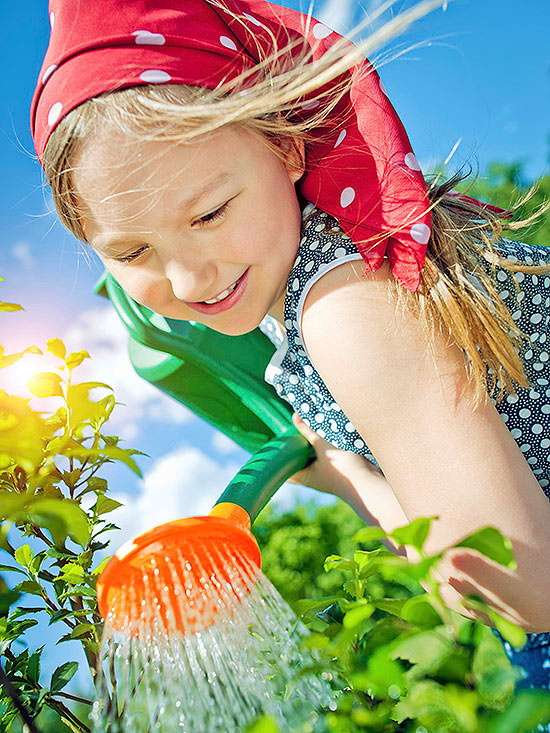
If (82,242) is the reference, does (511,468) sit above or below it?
below

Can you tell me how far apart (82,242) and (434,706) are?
0.94 m

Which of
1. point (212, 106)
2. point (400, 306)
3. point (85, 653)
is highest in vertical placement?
point (212, 106)

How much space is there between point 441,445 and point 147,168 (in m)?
0.51

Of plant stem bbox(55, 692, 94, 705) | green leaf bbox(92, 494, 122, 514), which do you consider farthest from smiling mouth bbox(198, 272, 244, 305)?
plant stem bbox(55, 692, 94, 705)

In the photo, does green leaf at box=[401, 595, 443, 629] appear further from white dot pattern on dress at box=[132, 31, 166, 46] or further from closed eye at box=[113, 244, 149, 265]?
white dot pattern on dress at box=[132, 31, 166, 46]

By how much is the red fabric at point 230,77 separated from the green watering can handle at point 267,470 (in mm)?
374

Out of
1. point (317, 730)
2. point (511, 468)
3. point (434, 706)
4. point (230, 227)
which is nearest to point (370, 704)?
point (317, 730)

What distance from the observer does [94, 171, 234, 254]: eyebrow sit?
0.86 m

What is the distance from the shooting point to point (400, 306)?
868 mm

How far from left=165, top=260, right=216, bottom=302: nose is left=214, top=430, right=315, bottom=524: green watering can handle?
29cm

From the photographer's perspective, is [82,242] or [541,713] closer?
[541,713]

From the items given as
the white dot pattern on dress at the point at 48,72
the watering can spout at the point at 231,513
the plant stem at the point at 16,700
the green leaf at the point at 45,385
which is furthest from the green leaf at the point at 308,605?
the white dot pattern on dress at the point at 48,72

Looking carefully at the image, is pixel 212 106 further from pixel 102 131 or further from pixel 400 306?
pixel 400 306

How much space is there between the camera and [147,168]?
33.4 inches
